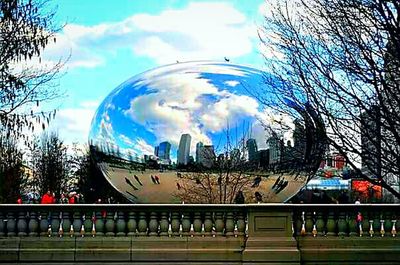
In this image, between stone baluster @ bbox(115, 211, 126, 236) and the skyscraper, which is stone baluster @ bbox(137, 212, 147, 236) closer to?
stone baluster @ bbox(115, 211, 126, 236)

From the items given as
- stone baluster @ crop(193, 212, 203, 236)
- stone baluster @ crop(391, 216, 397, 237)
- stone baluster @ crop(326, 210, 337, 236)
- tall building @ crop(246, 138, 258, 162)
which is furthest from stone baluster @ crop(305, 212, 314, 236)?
tall building @ crop(246, 138, 258, 162)

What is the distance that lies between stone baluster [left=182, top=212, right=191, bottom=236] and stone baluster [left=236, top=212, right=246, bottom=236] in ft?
3.21

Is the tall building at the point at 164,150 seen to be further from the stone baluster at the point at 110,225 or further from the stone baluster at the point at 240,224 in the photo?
the stone baluster at the point at 240,224

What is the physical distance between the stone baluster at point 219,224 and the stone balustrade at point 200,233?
0.07 ft

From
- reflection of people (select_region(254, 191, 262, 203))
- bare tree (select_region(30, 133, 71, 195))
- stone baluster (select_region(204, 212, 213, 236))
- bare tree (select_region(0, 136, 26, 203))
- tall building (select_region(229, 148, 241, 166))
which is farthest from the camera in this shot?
bare tree (select_region(30, 133, 71, 195))

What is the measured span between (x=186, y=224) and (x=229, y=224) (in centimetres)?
86

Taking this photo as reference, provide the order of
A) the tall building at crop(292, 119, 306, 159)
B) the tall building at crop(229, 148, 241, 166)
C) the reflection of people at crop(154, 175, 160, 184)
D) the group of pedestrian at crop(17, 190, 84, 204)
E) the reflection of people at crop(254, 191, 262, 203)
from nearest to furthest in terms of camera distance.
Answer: the tall building at crop(292, 119, 306, 159), the reflection of people at crop(254, 191, 262, 203), the reflection of people at crop(154, 175, 160, 184), the tall building at crop(229, 148, 241, 166), the group of pedestrian at crop(17, 190, 84, 204)

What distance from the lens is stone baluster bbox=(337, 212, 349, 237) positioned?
1474 centimetres

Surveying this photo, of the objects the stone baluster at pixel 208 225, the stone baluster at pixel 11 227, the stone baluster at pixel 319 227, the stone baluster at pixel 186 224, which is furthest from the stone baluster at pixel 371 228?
the stone baluster at pixel 11 227

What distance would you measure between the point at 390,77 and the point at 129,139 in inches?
314

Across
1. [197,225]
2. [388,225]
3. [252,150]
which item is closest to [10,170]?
[252,150]

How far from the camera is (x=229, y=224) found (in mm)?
14734

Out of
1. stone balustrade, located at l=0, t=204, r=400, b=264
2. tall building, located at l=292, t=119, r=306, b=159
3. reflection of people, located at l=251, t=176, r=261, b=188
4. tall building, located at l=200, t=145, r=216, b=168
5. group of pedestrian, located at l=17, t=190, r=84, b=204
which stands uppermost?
tall building, located at l=292, t=119, r=306, b=159

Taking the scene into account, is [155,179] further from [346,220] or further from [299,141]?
[346,220]
